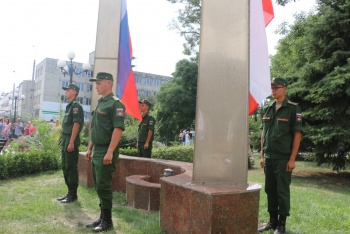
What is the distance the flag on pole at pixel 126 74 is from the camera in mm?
6832

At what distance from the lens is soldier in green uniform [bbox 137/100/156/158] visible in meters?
8.05

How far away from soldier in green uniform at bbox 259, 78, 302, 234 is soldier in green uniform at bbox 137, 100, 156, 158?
399 cm

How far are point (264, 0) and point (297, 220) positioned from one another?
3.08 meters

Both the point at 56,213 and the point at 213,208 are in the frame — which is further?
the point at 56,213

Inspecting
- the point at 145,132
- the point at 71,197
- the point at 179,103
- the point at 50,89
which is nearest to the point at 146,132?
the point at 145,132

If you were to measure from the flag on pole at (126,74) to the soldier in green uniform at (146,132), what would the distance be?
124cm

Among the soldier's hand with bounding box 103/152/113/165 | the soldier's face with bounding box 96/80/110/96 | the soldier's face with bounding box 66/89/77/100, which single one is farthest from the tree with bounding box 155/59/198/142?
the soldier's hand with bounding box 103/152/113/165

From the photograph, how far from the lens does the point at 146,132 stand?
8203mm

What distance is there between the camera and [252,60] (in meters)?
4.02

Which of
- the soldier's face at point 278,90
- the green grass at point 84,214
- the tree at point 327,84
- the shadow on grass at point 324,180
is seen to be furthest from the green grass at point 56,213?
the tree at point 327,84

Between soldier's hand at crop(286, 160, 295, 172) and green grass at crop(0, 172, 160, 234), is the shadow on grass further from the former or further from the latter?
green grass at crop(0, 172, 160, 234)

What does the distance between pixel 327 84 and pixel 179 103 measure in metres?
19.3

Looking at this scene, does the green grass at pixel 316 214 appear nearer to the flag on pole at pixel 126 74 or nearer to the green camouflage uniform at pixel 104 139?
the green camouflage uniform at pixel 104 139

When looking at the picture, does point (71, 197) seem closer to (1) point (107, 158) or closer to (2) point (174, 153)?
(1) point (107, 158)
